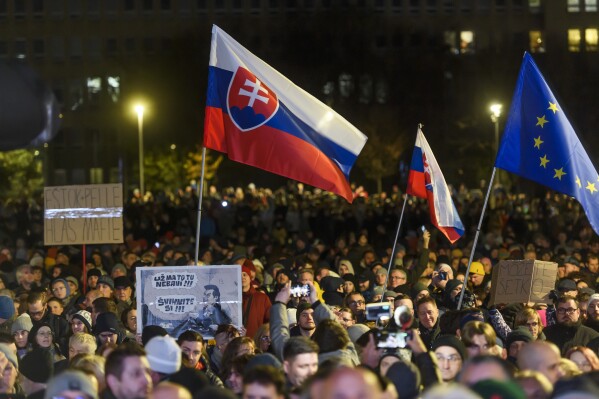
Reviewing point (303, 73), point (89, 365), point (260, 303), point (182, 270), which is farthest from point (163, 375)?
point (303, 73)

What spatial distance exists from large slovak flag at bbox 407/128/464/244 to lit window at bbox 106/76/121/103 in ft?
262

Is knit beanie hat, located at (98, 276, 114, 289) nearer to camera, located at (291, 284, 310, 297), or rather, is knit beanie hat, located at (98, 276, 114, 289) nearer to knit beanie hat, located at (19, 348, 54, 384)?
camera, located at (291, 284, 310, 297)

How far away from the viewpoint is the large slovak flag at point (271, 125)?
1310 centimetres

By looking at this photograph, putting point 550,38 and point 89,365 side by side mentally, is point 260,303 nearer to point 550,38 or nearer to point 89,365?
point 89,365

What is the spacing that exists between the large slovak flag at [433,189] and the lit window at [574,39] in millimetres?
78432

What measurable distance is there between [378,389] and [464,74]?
258 feet

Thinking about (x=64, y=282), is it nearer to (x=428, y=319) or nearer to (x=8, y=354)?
A: (x=428, y=319)

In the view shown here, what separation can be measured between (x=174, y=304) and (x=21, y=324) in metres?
1.30

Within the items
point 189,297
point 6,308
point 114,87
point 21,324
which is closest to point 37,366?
point 189,297

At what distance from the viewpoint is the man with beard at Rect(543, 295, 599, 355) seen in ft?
39.5

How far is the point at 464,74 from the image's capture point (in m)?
85.1

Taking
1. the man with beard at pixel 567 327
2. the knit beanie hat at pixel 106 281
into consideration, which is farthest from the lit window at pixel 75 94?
the man with beard at pixel 567 327

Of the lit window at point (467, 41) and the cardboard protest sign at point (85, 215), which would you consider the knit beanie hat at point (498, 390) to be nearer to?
the cardboard protest sign at point (85, 215)

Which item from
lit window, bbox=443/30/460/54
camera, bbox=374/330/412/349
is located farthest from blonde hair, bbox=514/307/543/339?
lit window, bbox=443/30/460/54
